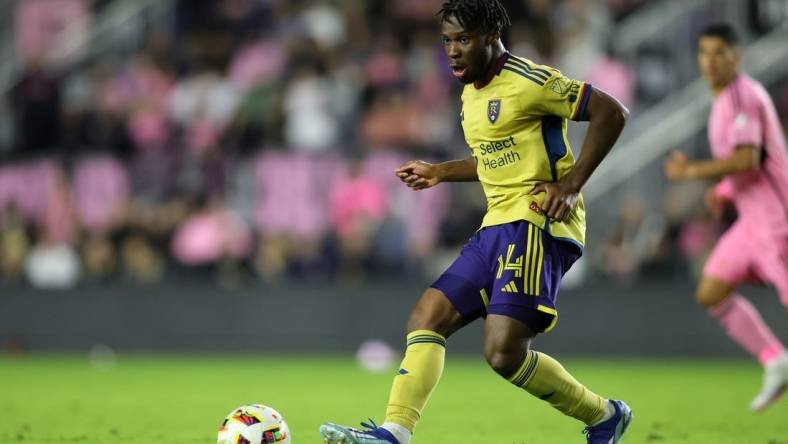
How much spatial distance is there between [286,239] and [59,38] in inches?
225

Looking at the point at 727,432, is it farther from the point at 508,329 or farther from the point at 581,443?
the point at 508,329

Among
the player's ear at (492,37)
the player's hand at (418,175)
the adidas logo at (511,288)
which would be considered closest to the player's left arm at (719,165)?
the player's hand at (418,175)

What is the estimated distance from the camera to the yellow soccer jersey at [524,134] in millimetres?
6492

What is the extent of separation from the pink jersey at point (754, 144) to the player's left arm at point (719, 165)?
0.06 metres

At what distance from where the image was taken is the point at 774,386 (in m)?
8.80

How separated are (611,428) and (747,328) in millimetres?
2738

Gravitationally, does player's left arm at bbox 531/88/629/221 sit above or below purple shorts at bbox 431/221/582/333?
above

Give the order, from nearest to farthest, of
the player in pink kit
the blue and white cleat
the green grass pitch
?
the blue and white cleat, the green grass pitch, the player in pink kit

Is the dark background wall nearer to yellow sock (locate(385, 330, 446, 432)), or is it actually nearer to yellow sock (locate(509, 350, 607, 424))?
yellow sock (locate(509, 350, 607, 424))

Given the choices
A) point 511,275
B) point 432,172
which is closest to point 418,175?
point 432,172

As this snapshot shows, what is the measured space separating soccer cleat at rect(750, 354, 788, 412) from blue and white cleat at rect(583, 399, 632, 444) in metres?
2.28

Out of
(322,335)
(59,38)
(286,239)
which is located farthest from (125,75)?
(322,335)

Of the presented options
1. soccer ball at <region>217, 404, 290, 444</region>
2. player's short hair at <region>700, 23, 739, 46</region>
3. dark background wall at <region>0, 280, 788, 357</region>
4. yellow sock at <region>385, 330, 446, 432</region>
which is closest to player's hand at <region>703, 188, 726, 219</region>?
player's short hair at <region>700, 23, 739, 46</region>

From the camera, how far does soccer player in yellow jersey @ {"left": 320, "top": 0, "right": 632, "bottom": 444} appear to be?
643 centimetres
